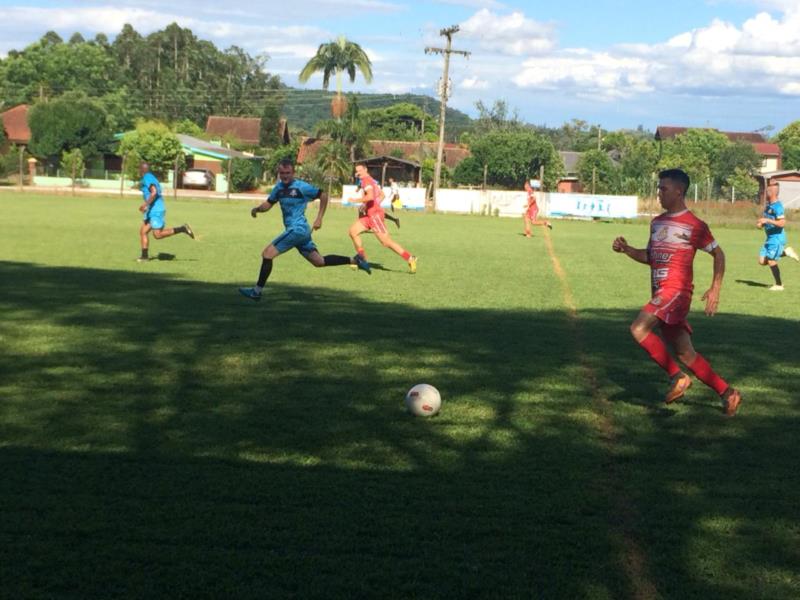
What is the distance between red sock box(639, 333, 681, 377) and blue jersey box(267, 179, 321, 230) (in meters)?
6.77

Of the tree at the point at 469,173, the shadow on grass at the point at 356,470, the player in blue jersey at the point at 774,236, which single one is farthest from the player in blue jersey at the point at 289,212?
the tree at the point at 469,173

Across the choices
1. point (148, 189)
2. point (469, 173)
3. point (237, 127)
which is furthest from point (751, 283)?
point (237, 127)

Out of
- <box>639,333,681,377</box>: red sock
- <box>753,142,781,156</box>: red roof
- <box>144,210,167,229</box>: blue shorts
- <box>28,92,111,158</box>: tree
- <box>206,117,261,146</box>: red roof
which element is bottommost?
<box>639,333,681,377</box>: red sock

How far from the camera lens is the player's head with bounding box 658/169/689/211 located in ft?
25.9

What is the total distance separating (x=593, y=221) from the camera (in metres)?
→ 49.4

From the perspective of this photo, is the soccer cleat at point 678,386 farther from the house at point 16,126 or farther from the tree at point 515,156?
the house at point 16,126

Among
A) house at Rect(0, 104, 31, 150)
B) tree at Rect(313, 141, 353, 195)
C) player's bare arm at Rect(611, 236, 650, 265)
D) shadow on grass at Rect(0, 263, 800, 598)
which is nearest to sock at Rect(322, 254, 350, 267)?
shadow on grass at Rect(0, 263, 800, 598)

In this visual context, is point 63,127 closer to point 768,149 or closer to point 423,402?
point 423,402

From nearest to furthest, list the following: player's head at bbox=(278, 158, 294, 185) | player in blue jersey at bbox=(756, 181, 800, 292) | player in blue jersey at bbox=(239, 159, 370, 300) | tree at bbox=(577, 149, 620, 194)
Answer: player's head at bbox=(278, 158, 294, 185) → player in blue jersey at bbox=(239, 159, 370, 300) → player in blue jersey at bbox=(756, 181, 800, 292) → tree at bbox=(577, 149, 620, 194)

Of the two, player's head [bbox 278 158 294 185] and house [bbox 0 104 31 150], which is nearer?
player's head [bbox 278 158 294 185]

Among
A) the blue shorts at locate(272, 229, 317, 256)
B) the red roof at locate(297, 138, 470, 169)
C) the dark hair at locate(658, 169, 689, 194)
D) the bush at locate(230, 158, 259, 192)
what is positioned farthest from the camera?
the red roof at locate(297, 138, 470, 169)

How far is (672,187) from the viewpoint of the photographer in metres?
7.92

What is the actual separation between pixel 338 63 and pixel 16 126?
99.5 ft

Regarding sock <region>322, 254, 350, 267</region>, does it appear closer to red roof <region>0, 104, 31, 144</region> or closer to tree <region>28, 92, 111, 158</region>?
tree <region>28, 92, 111, 158</region>
